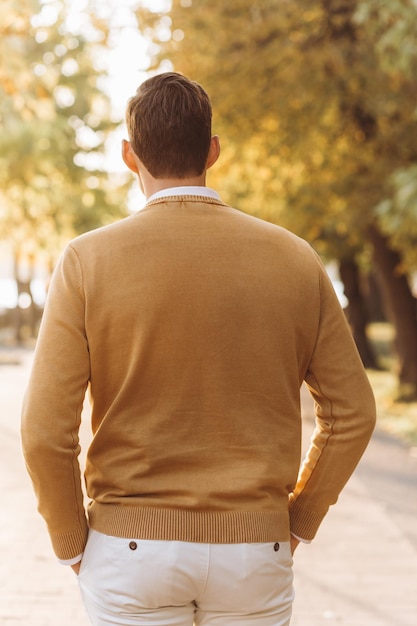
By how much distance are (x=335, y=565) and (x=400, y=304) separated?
10952mm

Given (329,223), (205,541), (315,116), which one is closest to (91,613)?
(205,541)

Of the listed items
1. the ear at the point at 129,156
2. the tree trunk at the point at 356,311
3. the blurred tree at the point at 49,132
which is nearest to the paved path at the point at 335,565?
the ear at the point at 129,156

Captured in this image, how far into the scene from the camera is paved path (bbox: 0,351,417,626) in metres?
5.05

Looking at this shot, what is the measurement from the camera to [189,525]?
214cm

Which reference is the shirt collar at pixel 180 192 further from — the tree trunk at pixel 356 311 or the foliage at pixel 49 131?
the tree trunk at pixel 356 311

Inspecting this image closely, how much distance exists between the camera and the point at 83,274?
Answer: 2.17 meters

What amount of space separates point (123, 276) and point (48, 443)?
0.41 m

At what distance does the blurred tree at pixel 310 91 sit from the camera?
13.0 m

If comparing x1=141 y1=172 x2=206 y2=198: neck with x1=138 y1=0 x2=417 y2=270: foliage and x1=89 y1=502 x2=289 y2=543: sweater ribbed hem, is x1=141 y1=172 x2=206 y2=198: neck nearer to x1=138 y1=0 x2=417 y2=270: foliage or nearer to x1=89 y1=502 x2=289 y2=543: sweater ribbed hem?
x1=89 y1=502 x2=289 y2=543: sweater ribbed hem

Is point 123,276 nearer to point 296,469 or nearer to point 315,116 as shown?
point 296,469

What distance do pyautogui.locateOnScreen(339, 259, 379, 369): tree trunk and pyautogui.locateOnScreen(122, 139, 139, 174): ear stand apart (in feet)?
66.2

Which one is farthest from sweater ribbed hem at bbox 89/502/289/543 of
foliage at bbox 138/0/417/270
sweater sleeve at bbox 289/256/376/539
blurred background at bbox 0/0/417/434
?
foliage at bbox 138/0/417/270

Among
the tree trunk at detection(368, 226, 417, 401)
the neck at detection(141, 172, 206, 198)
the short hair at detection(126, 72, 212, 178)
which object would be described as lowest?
the tree trunk at detection(368, 226, 417, 401)

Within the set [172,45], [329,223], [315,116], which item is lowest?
[329,223]
